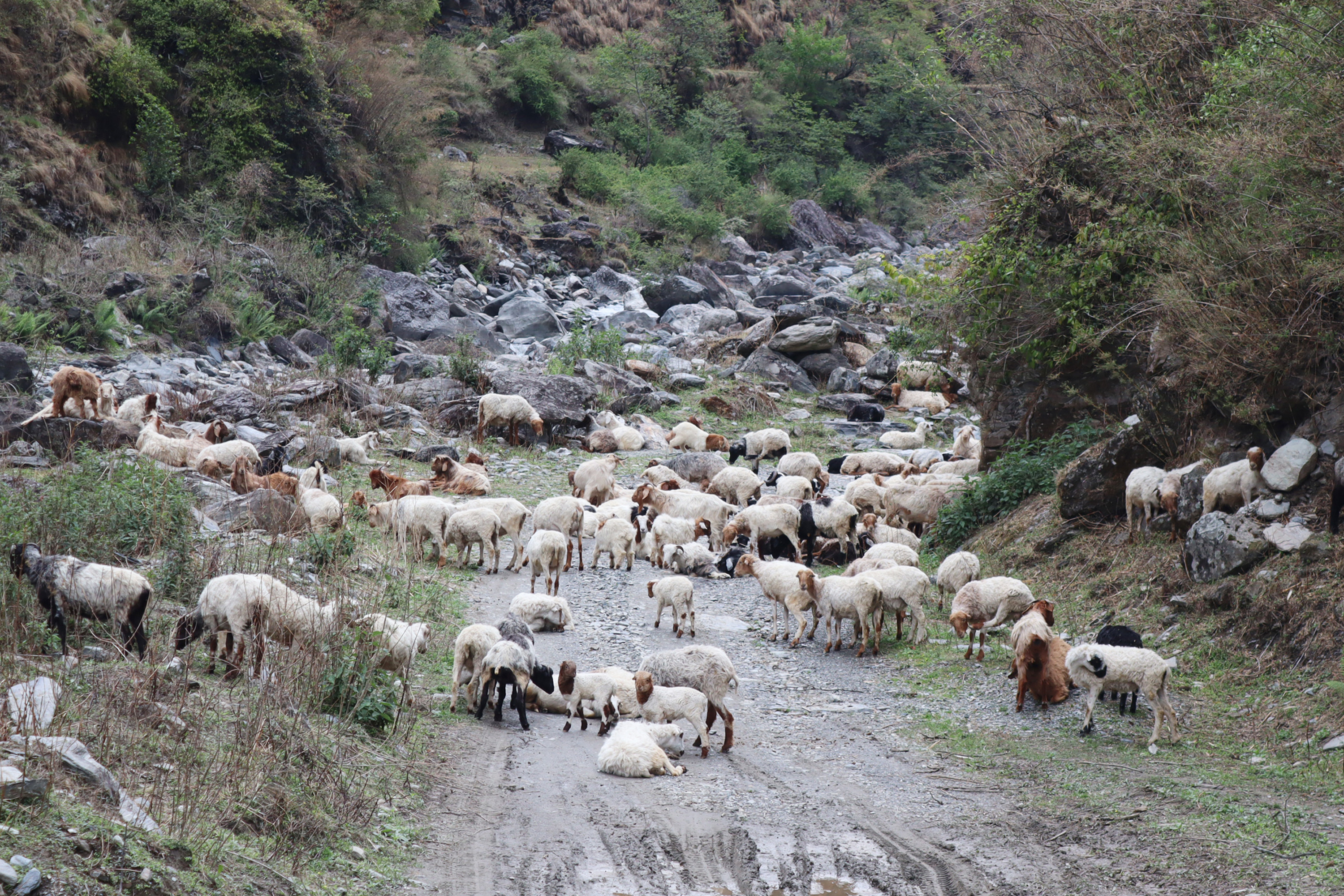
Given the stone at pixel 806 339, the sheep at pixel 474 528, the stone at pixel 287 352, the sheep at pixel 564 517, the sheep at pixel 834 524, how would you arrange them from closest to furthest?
1. the sheep at pixel 474 528
2. the sheep at pixel 564 517
3. the sheep at pixel 834 524
4. the stone at pixel 287 352
5. the stone at pixel 806 339

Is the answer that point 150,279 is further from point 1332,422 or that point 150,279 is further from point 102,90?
point 1332,422

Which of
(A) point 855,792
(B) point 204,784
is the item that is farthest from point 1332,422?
(B) point 204,784

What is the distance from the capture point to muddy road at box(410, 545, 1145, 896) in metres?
5.32

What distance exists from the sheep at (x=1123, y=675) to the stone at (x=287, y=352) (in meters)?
18.1

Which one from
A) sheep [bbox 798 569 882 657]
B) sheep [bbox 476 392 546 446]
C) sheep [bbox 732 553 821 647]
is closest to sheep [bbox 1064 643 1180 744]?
sheep [bbox 798 569 882 657]

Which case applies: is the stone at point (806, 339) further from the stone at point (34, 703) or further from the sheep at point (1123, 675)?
the stone at point (34, 703)

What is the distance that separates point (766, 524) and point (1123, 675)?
6250mm

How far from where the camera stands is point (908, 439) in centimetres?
2131

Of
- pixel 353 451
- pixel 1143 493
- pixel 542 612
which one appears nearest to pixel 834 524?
pixel 1143 493

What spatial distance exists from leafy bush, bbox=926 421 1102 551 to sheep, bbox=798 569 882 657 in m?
3.52

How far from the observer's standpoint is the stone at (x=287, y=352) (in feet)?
72.5

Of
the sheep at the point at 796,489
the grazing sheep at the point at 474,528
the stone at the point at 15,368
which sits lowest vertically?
the grazing sheep at the point at 474,528

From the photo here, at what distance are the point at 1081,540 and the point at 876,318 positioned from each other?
22.7 meters

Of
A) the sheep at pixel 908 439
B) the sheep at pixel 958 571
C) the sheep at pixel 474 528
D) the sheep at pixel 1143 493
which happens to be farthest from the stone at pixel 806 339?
the sheep at pixel 958 571
